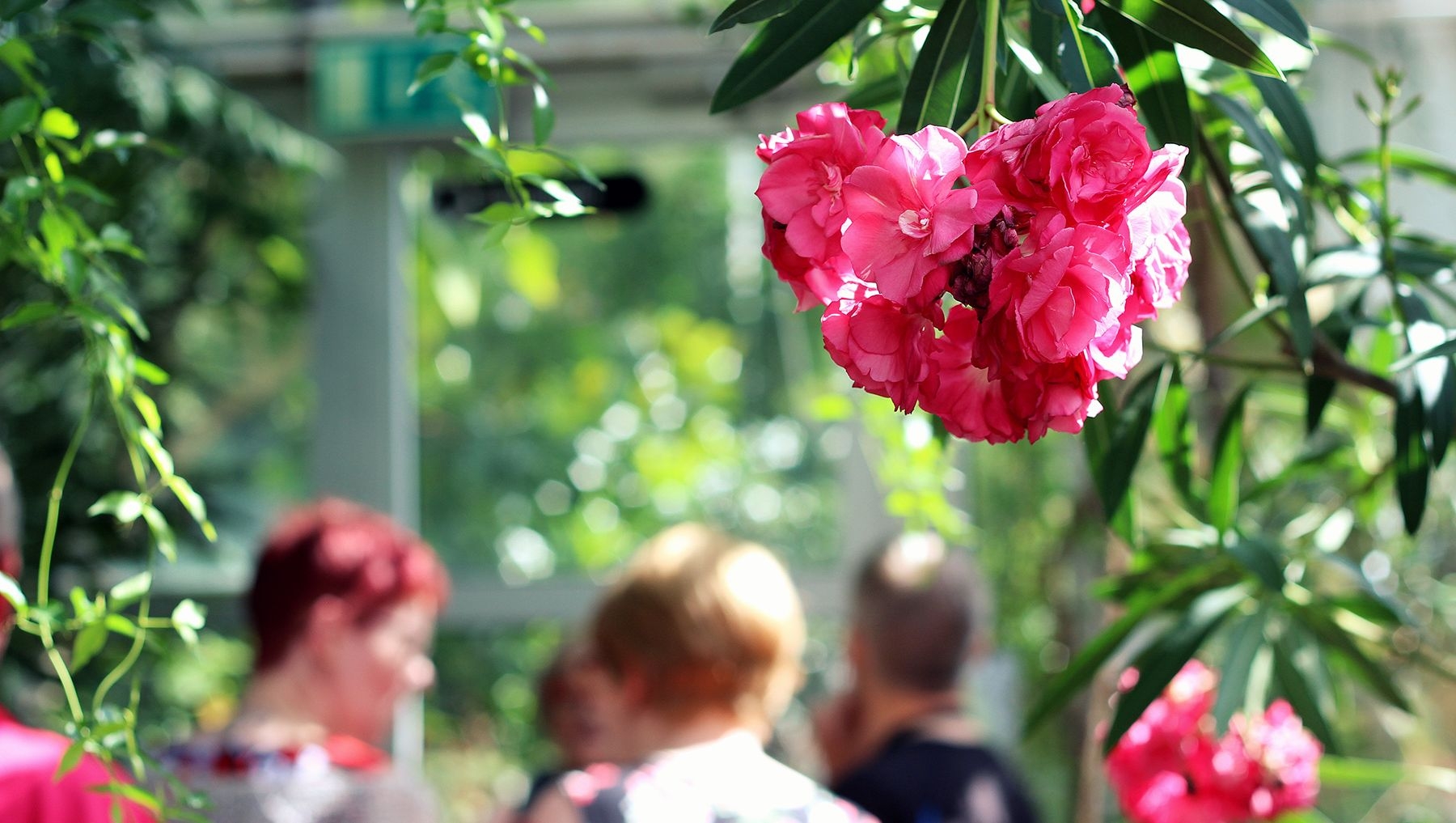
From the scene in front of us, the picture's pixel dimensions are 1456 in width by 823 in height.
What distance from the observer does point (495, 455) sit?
297 centimetres

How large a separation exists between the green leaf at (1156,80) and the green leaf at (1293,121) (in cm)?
14


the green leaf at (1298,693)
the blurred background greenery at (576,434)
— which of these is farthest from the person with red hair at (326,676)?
the green leaf at (1298,693)

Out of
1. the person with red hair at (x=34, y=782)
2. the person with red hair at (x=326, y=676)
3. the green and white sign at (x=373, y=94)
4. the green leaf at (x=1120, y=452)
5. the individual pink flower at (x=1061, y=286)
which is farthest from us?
the green and white sign at (x=373, y=94)

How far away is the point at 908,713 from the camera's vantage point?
233 centimetres

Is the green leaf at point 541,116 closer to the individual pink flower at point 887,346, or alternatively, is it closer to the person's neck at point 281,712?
the individual pink flower at point 887,346

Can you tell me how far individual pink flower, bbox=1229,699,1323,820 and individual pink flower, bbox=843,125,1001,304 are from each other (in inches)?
42.3

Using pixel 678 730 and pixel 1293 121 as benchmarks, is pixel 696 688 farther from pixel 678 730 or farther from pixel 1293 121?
pixel 1293 121

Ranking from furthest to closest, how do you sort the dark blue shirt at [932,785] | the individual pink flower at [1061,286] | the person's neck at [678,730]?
the dark blue shirt at [932,785] < the person's neck at [678,730] < the individual pink flower at [1061,286]

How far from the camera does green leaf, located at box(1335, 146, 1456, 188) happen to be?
3.46 ft

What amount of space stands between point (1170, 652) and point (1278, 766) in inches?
21.6

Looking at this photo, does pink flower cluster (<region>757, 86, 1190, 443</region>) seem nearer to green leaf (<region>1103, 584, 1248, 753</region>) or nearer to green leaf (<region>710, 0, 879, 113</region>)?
green leaf (<region>710, 0, 879, 113</region>)

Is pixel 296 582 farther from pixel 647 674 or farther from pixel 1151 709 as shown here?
pixel 1151 709

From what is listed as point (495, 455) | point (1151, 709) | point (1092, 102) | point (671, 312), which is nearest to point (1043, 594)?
point (671, 312)

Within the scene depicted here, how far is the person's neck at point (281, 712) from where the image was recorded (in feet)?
6.91
